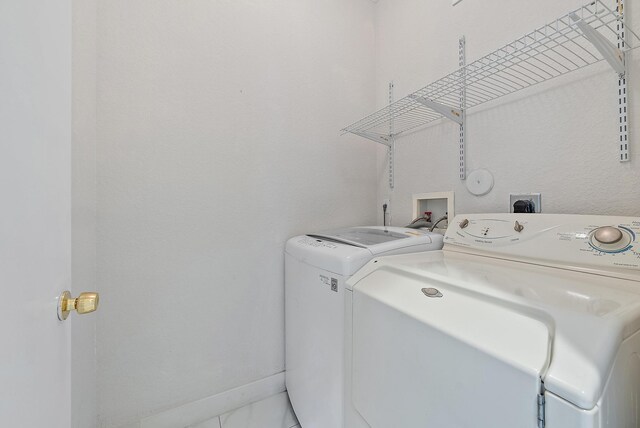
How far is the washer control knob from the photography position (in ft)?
2.39

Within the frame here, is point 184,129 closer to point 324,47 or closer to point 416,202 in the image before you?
point 324,47

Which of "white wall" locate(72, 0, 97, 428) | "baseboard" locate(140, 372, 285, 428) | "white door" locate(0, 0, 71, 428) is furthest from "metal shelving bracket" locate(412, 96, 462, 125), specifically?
"baseboard" locate(140, 372, 285, 428)

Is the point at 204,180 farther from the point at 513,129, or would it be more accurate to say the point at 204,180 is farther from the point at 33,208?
the point at 513,129

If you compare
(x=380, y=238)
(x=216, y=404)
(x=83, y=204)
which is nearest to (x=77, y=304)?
(x=83, y=204)

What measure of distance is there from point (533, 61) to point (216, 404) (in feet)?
7.64

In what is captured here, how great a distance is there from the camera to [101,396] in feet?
3.97

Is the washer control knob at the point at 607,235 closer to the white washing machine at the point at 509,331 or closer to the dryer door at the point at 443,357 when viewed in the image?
the white washing machine at the point at 509,331

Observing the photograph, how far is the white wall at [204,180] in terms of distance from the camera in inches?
48.4

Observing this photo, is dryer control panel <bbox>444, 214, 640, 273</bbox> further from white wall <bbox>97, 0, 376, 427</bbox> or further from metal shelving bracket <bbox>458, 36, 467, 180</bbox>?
white wall <bbox>97, 0, 376, 427</bbox>

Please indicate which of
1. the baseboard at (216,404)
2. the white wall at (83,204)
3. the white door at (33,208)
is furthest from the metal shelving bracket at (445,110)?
the baseboard at (216,404)

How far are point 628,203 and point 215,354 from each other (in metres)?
1.94

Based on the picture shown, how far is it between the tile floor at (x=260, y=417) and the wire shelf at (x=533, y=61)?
1775 millimetres

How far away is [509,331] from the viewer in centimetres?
53

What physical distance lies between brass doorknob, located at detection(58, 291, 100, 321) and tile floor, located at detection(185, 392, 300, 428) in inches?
49.9
